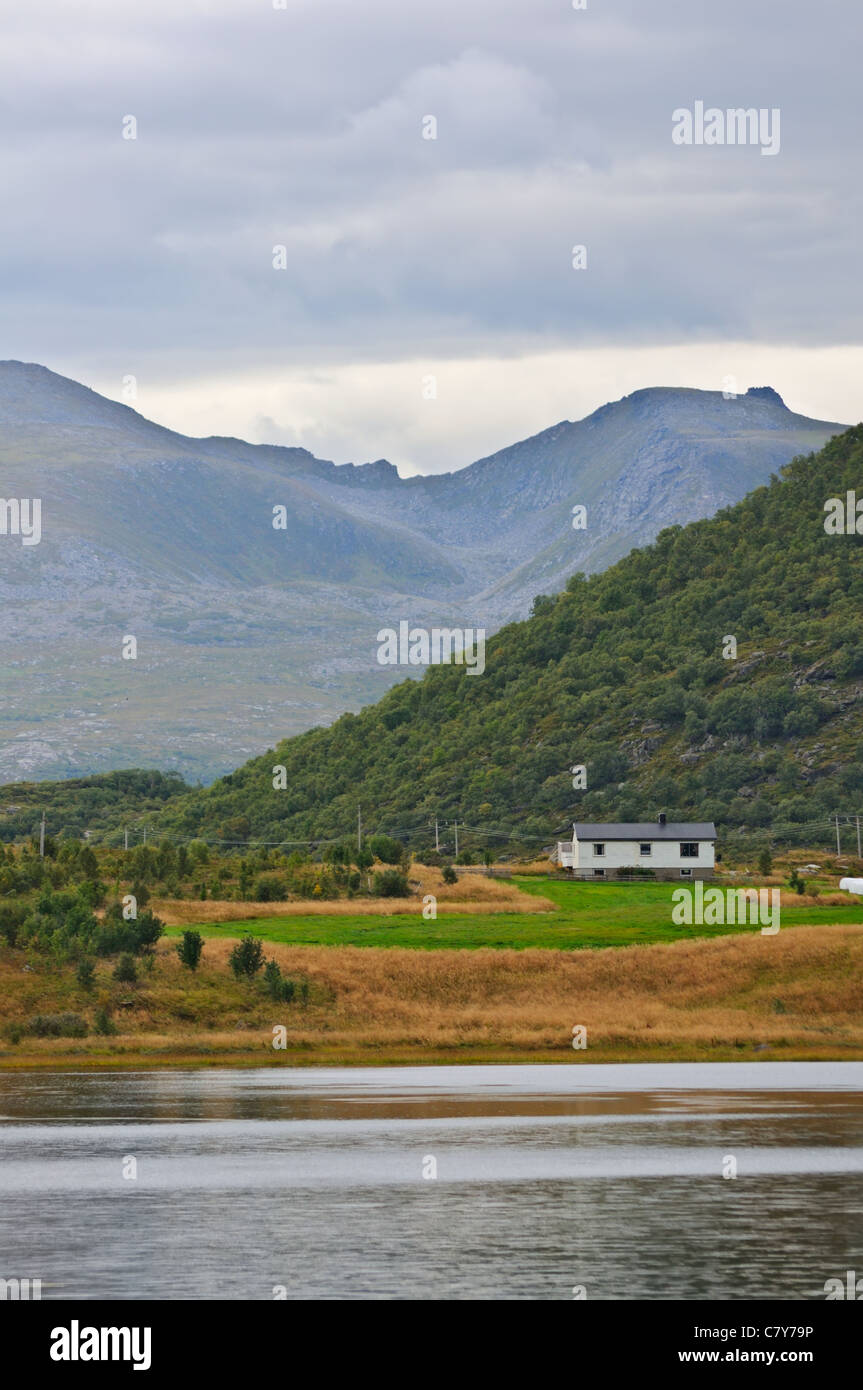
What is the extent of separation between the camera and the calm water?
1105 inches

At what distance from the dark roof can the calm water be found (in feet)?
256

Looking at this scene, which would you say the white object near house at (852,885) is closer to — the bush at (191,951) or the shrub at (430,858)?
the shrub at (430,858)

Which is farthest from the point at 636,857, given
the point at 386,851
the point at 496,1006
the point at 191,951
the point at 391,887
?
the point at 191,951

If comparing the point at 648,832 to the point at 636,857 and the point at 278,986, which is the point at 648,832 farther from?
the point at 278,986

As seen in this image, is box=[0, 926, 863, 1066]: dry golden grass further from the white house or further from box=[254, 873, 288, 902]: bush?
the white house

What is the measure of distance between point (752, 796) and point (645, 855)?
60.9 metres

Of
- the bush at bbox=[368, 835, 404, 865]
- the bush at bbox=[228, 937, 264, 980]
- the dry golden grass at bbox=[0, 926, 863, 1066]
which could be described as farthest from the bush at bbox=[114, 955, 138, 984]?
the bush at bbox=[368, 835, 404, 865]

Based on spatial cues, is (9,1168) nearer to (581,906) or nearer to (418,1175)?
(418,1175)

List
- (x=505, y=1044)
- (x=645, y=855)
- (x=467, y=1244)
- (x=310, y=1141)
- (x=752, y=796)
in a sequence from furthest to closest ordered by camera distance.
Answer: (x=752, y=796), (x=645, y=855), (x=505, y=1044), (x=310, y=1141), (x=467, y=1244)

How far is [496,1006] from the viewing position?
7288 cm

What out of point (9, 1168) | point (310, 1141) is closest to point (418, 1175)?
point (310, 1141)

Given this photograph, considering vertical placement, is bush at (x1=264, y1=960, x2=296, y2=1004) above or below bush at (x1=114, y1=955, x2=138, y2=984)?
below
